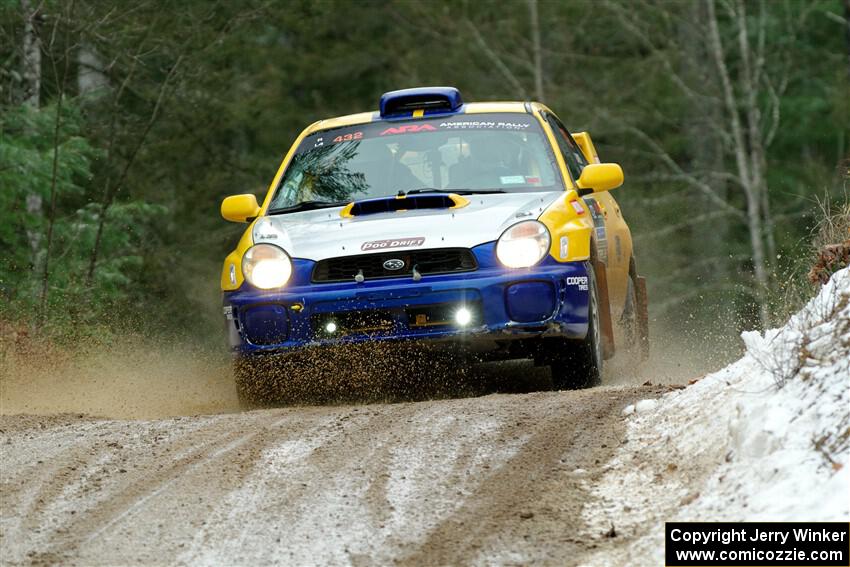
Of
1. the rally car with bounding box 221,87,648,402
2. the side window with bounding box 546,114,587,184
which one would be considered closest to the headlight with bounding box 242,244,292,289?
the rally car with bounding box 221,87,648,402

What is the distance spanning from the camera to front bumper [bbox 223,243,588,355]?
7879mm

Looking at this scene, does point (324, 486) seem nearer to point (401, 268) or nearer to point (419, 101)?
point (401, 268)

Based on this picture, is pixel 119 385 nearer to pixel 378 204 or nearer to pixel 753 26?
pixel 378 204

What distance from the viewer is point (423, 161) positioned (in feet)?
30.0

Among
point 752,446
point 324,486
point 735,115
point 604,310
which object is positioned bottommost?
point 324,486

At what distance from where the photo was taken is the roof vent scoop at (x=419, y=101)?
31.9 ft

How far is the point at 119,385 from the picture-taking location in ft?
35.0

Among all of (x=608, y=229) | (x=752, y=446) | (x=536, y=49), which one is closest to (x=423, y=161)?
(x=608, y=229)

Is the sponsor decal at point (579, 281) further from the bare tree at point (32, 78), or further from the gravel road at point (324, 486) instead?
the bare tree at point (32, 78)

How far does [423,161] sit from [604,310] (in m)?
1.51

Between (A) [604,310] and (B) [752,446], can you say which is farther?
(A) [604,310]

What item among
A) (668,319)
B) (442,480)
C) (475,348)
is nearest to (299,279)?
(475,348)

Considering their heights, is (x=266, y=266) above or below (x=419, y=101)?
below

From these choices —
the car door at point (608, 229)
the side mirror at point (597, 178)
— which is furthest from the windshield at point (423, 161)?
the car door at point (608, 229)
